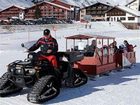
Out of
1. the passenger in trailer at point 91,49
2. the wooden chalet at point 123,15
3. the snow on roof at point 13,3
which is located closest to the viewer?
the passenger in trailer at point 91,49

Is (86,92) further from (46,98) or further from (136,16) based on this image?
(136,16)

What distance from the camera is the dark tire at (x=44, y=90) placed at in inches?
348

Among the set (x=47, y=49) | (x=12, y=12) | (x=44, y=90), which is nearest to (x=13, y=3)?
(x=12, y=12)

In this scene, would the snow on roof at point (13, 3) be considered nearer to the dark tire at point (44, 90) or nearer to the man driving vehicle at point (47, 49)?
the man driving vehicle at point (47, 49)

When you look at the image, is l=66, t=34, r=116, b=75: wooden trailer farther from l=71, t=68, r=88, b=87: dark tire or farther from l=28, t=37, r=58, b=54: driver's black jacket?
l=28, t=37, r=58, b=54: driver's black jacket

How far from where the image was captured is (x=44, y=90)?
361 inches

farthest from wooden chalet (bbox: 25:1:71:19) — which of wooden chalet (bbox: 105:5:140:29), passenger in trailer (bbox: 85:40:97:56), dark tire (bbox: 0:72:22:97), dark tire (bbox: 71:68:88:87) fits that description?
dark tire (bbox: 0:72:22:97)

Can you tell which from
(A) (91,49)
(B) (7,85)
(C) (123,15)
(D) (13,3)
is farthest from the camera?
(D) (13,3)

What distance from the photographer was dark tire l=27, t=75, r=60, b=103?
8.84 meters

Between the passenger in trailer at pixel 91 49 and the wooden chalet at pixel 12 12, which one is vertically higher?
the wooden chalet at pixel 12 12

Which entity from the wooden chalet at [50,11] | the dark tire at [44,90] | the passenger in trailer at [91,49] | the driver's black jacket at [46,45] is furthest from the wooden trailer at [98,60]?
the wooden chalet at [50,11]

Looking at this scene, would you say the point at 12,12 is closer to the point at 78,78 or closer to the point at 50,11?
the point at 50,11

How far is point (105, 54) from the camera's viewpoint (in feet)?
45.9

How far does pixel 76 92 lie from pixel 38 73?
1.52 meters
